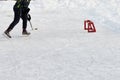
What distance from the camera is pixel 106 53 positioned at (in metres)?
8.63

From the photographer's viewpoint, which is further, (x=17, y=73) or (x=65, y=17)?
(x=65, y=17)

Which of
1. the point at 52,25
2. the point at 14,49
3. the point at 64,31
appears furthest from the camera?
the point at 52,25

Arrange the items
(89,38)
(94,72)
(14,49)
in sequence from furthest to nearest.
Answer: (89,38)
(14,49)
(94,72)

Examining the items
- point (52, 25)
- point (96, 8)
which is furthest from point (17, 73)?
point (96, 8)

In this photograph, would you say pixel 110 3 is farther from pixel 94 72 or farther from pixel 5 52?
pixel 94 72

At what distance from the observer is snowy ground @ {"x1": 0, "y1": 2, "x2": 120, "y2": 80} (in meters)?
6.81

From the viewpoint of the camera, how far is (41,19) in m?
15.8

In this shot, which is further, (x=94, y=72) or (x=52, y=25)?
(x=52, y=25)

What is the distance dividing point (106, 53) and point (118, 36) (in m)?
2.62

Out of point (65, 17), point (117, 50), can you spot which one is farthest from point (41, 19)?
point (117, 50)

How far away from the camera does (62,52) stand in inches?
350

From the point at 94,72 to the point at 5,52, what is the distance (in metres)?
2.92

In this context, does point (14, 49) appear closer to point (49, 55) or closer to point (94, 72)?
point (49, 55)

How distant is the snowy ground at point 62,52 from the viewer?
6812mm
